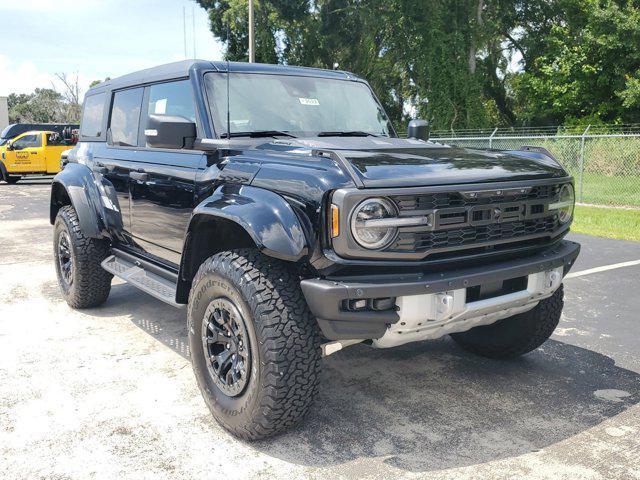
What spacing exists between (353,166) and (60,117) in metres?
80.9

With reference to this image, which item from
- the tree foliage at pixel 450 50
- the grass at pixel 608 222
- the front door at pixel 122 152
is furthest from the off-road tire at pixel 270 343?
the tree foliage at pixel 450 50

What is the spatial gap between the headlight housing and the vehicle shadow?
105cm

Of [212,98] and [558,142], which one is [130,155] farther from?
[558,142]

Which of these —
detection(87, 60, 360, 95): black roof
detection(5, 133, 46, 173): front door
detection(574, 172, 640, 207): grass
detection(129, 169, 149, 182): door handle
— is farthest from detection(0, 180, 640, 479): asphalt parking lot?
detection(5, 133, 46, 173): front door

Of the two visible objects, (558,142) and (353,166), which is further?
(558,142)

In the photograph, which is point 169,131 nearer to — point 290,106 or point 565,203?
point 290,106

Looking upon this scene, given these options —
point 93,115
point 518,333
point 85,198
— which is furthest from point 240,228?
point 93,115

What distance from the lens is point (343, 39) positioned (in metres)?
34.0

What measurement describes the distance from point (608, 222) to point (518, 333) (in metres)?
7.84

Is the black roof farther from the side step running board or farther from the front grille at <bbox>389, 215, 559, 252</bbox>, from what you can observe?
the front grille at <bbox>389, 215, 559, 252</bbox>

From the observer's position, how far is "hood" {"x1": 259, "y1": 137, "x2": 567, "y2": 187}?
9.39 ft

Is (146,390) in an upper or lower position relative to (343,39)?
lower

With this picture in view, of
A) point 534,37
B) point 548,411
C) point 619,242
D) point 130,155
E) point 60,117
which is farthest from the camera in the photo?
point 60,117

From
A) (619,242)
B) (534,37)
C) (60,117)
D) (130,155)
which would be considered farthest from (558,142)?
(60,117)
